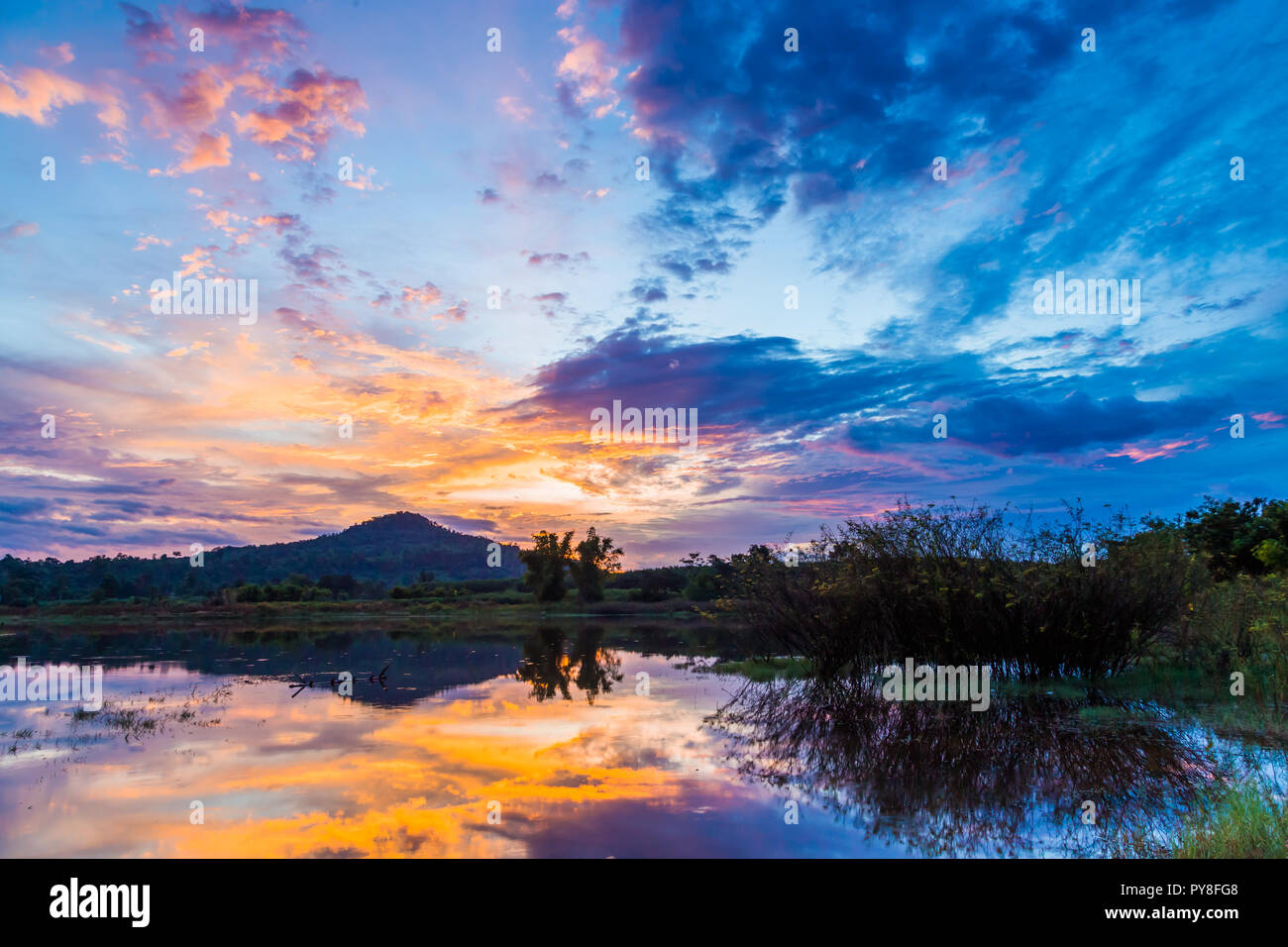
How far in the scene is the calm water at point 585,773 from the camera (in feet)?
25.2

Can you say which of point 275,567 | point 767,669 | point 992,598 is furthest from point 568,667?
point 275,567

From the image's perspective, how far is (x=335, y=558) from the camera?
6024 inches

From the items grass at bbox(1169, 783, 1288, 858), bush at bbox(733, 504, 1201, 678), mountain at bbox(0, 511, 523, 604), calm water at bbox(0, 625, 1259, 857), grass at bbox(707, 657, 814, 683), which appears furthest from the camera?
mountain at bbox(0, 511, 523, 604)

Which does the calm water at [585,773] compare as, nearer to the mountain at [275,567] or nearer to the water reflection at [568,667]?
the water reflection at [568,667]

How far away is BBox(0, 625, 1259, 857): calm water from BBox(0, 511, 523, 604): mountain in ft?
213

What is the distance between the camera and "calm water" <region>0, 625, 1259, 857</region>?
25.2 feet

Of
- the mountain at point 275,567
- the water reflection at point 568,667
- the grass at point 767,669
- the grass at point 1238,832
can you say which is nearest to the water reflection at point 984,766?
the grass at point 1238,832

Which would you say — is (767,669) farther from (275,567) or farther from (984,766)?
(275,567)

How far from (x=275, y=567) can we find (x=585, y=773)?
14574 centimetres

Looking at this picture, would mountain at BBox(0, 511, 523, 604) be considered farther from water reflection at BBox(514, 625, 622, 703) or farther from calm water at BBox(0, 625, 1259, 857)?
calm water at BBox(0, 625, 1259, 857)

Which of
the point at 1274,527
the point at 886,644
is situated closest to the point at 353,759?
the point at 886,644

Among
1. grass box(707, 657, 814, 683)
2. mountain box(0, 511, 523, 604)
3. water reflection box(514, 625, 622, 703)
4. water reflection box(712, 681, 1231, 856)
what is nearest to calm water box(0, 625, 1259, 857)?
water reflection box(712, 681, 1231, 856)
